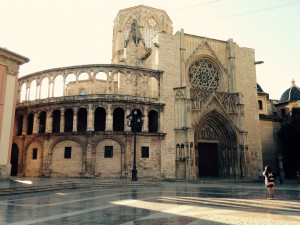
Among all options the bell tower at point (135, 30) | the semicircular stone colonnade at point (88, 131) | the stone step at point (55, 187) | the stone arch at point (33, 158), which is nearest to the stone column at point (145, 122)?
the semicircular stone colonnade at point (88, 131)

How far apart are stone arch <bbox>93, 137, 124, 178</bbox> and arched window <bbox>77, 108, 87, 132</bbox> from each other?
3.06 m

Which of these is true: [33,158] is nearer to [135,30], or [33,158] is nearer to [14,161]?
[14,161]

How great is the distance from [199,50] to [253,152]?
12447mm

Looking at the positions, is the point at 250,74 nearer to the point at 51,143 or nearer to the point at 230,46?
the point at 230,46

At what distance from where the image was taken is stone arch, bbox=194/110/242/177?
1106 inches

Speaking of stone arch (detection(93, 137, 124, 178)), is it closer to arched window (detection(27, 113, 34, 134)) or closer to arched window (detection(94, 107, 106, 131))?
arched window (detection(94, 107, 106, 131))

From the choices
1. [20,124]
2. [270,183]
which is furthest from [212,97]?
[20,124]

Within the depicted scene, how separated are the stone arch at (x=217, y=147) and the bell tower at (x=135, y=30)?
43.9 ft

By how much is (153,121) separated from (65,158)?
9.10m

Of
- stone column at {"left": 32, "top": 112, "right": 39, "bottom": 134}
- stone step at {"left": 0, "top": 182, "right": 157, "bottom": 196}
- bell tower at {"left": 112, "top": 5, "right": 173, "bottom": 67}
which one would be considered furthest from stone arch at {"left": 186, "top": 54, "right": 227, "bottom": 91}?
stone column at {"left": 32, "top": 112, "right": 39, "bottom": 134}

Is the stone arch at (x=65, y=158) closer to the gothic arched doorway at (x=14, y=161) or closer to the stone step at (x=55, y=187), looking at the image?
the gothic arched doorway at (x=14, y=161)

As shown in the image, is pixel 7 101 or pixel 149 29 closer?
pixel 7 101

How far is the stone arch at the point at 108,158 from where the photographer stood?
79.8 ft

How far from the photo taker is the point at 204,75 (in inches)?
1196
